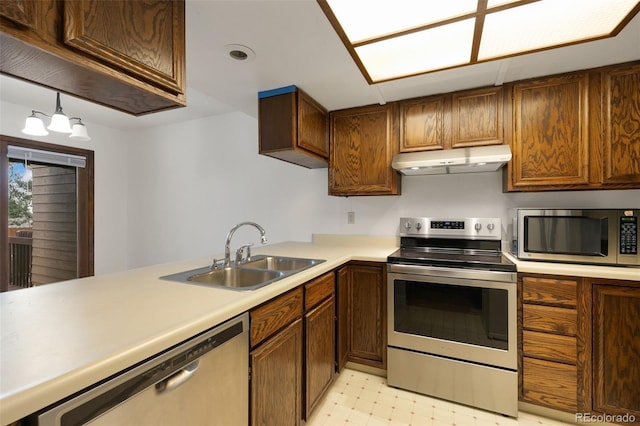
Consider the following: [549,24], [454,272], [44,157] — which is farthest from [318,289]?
[44,157]

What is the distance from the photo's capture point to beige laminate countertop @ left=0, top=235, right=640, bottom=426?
0.56 m

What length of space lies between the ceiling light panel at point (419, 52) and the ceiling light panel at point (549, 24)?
0.10 m

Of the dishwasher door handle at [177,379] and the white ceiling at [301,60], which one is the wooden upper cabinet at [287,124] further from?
the dishwasher door handle at [177,379]

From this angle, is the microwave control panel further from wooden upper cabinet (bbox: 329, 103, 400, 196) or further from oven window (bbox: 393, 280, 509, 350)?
wooden upper cabinet (bbox: 329, 103, 400, 196)

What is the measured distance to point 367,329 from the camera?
210 centimetres

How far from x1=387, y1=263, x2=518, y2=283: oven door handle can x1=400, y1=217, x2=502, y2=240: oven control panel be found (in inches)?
20.7

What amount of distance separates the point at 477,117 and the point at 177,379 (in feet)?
7.52

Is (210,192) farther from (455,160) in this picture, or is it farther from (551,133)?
(551,133)

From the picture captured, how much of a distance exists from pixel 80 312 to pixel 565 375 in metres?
2.37

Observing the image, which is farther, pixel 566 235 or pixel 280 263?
pixel 280 263

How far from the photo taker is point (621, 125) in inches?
68.0

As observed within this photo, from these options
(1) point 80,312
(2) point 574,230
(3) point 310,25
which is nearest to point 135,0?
(3) point 310,25

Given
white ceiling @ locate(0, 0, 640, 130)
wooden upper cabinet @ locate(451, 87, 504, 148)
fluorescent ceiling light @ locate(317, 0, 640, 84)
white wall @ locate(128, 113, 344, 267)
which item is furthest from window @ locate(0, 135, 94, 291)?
wooden upper cabinet @ locate(451, 87, 504, 148)

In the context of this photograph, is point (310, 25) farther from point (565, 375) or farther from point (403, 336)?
point (565, 375)
